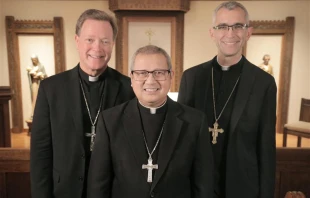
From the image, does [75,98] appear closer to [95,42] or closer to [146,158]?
[95,42]

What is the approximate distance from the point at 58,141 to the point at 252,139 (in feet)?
3.98

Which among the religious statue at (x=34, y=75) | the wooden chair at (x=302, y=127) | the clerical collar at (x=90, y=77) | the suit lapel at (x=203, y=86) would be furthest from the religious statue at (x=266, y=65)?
the clerical collar at (x=90, y=77)

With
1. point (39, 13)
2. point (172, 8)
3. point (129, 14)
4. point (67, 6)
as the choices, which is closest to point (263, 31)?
point (172, 8)

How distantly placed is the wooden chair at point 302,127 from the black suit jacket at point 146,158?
485 centimetres

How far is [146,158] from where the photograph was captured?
67.2 inches

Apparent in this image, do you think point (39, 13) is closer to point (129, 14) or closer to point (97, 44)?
point (129, 14)

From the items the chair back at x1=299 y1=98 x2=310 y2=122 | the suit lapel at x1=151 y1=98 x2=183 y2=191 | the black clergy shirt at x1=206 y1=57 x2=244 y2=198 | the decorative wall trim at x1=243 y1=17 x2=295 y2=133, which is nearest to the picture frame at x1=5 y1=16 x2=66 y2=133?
the decorative wall trim at x1=243 y1=17 x2=295 y2=133

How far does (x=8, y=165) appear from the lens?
2.84 meters

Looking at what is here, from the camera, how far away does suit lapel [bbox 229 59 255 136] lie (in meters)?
1.95

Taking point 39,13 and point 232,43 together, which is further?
point 39,13

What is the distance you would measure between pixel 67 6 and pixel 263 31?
Result: 16.6ft

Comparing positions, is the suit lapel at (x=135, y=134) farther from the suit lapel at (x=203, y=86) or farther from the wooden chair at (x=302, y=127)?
the wooden chair at (x=302, y=127)

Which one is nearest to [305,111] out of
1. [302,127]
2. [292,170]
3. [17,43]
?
[302,127]

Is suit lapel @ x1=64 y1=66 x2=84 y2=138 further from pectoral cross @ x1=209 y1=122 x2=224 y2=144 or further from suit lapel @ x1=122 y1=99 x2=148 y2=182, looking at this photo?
pectoral cross @ x1=209 y1=122 x2=224 y2=144
